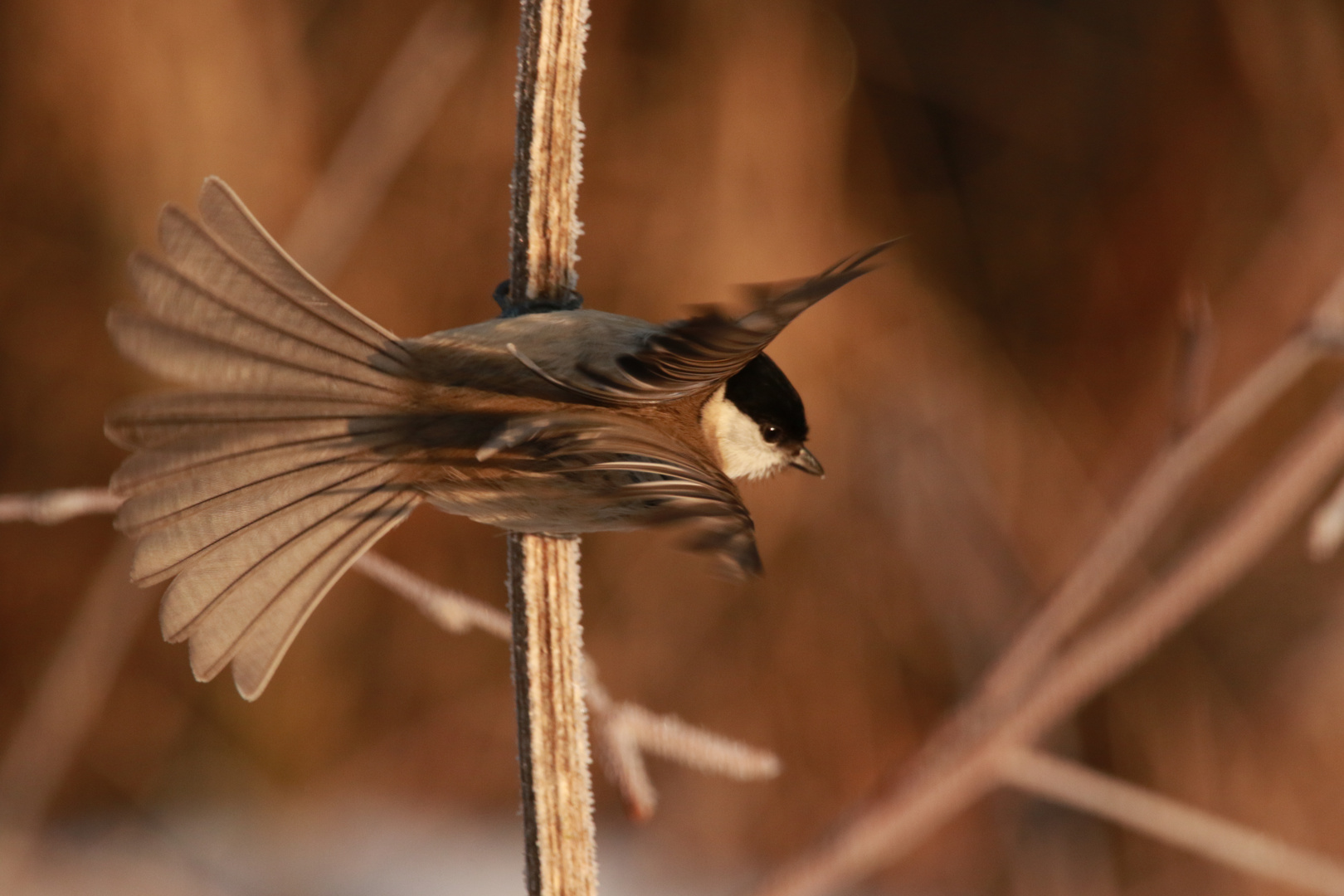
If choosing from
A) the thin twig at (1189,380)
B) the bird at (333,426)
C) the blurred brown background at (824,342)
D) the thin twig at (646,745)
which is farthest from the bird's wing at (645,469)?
the blurred brown background at (824,342)

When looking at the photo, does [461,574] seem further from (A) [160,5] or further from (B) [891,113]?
(B) [891,113]

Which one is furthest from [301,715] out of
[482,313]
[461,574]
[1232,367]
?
[1232,367]

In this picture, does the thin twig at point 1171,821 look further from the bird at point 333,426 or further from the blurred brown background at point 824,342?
the blurred brown background at point 824,342

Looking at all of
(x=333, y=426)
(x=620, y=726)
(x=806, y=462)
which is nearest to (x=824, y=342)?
(x=806, y=462)

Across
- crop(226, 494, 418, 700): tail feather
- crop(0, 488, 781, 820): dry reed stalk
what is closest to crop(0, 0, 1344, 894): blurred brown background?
crop(226, 494, 418, 700): tail feather

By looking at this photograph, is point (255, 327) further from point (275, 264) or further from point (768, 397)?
point (768, 397)
